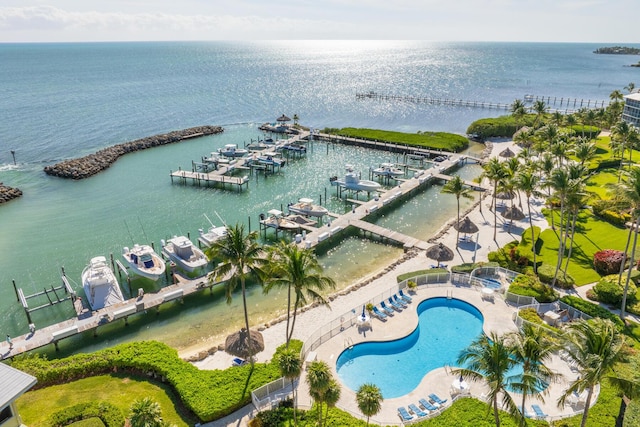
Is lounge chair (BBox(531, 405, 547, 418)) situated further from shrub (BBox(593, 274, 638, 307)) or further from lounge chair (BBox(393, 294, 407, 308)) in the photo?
shrub (BBox(593, 274, 638, 307))

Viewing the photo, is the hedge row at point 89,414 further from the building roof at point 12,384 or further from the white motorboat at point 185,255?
the white motorboat at point 185,255

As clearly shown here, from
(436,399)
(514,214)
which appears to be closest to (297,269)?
(436,399)

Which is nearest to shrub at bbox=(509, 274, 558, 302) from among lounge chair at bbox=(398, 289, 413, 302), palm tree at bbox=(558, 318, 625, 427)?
lounge chair at bbox=(398, 289, 413, 302)

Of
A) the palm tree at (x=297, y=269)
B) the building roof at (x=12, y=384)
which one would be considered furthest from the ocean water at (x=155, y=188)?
the building roof at (x=12, y=384)

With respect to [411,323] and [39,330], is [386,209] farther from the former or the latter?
[39,330]

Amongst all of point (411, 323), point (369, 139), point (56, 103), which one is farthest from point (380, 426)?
point (56, 103)

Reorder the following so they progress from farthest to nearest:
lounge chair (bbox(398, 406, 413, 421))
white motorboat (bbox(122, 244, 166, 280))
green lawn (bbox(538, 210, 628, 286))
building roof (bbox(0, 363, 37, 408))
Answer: white motorboat (bbox(122, 244, 166, 280)) < green lawn (bbox(538, 210, 628, 286)) < lounge chair (bbox(398, 406, 413, 421)) < building roof (bbox(0, 363, 37, 408))

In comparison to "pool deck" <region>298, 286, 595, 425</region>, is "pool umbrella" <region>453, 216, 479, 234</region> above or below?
above
